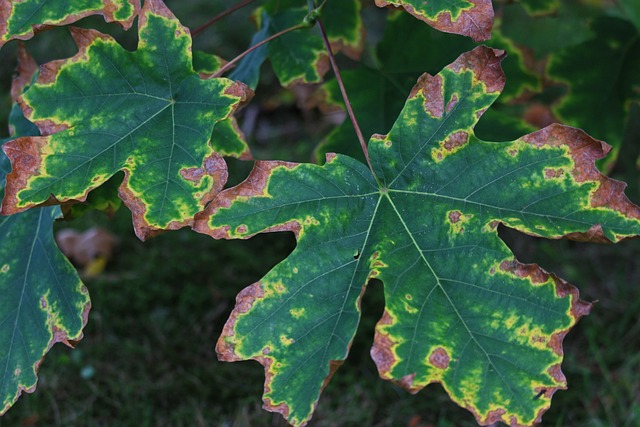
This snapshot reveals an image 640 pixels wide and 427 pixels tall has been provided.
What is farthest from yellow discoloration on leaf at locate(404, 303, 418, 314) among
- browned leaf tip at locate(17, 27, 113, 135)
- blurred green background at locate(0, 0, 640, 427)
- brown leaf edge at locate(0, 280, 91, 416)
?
blurred green background at locate(0, 0, 640, 427)

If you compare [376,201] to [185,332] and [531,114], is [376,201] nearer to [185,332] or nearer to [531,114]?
[185,332]

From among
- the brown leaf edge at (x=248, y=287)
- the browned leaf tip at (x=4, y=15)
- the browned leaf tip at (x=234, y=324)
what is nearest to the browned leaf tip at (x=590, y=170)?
the brown leaf edge at (x=248, y=287)

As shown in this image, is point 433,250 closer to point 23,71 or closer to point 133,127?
point 133,127

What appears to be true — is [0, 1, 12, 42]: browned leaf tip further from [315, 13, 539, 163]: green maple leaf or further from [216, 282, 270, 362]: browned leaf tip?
[315, 13, 539, 163]: green maple leaf

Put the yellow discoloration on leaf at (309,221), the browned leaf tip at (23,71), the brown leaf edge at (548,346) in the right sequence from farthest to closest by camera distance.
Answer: the browned leaf tip at (23,71), the yellow discoloration on leaf at (309,221), the brown leaf edge at (548,346)

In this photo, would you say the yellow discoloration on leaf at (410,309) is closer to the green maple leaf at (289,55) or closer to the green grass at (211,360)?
the green maple leaf at (289,55)

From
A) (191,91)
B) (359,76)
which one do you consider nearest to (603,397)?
(359,76)
